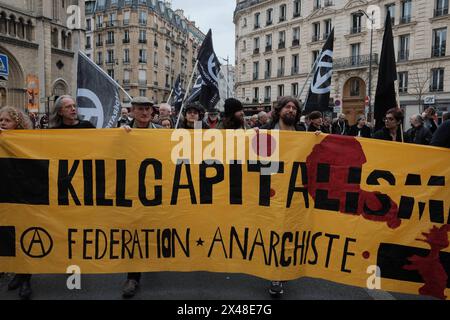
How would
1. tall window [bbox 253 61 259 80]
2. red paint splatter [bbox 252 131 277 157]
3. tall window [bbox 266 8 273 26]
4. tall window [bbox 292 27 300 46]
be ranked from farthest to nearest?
tall window [bbox 253 61 259 80] → tall window [bbox 266 8 273 26] → tall window [bbox 292 27 300 46] → red paint splatter [bbox 252 131 277 157]

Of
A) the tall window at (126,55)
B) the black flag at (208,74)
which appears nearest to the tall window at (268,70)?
the tall window at (126,55)

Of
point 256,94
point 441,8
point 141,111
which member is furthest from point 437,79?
point 141,111

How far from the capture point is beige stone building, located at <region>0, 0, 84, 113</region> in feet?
103

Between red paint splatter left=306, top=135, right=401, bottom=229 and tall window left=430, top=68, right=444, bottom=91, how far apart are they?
3249 cm

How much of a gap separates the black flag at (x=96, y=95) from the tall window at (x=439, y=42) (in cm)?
3289

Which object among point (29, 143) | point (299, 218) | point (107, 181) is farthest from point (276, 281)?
point (29, 143)

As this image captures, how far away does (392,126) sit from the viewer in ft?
17.2

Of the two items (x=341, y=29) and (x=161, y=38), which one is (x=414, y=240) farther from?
(x=161, y=38)

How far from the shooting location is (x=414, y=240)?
11.8ft

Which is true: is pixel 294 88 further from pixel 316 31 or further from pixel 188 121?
pixel 188 121

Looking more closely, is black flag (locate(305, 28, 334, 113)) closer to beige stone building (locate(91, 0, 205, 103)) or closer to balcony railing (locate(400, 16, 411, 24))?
balcony railing (locate(400, 16, 411, 24))

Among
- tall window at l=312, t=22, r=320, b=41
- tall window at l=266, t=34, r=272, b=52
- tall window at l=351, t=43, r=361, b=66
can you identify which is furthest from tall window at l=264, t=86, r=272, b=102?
tall window at l=351, t=43, r=361, b=66

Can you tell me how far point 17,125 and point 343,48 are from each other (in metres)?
38.4
